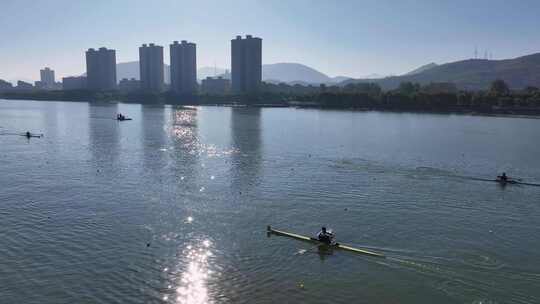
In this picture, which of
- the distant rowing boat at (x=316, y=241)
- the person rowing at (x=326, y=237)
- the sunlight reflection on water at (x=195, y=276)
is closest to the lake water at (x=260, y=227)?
the sunlight reflection on water at (x=195, y=276)

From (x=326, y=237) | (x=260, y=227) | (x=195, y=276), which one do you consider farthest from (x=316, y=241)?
(x=195, y=276)

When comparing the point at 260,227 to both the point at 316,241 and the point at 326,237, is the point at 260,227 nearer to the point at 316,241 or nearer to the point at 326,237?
the point at 316,241

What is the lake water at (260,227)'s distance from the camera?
20.2 meters

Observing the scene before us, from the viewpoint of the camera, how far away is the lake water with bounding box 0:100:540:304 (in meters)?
20.2

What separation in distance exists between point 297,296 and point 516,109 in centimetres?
14616

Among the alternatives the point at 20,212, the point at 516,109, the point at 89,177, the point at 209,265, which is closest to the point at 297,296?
the point at 209,265

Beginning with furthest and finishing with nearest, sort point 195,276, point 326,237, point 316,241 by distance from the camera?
point 316,241 < point 326,237 < point 195,276

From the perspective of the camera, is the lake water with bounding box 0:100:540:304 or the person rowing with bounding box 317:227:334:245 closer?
the lake water with bounding box 0:100:540:304

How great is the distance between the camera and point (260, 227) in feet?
92.2

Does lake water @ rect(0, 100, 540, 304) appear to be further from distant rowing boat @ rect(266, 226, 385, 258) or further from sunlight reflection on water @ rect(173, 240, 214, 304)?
distant rowing boat @ rect(266, 226, 385, 258)

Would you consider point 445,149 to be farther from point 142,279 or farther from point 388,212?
point 142,279

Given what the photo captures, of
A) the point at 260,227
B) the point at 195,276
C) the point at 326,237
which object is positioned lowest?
the point at 195,276

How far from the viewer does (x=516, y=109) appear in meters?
140

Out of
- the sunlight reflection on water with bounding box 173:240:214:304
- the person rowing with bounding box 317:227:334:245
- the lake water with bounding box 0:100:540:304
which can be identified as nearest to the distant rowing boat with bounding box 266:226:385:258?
the person rowing with bounding box 317:227:334:245
